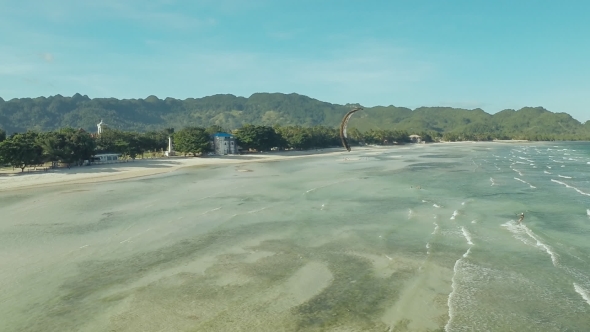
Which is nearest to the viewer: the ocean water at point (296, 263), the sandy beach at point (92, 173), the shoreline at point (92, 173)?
the ocean water at point (296, 263)

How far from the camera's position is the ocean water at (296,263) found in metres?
15.9

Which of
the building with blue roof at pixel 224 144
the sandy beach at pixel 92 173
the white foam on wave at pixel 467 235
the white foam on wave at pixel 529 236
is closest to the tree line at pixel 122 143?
the building with blue roof at pixel 224 144

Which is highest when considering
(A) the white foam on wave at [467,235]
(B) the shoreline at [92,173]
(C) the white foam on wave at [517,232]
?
(B) the shoreline at [92,173]

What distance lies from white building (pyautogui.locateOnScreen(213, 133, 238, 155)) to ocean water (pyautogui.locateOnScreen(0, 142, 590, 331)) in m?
65.6

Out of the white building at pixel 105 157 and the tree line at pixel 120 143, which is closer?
the tree line at pixel 120 143

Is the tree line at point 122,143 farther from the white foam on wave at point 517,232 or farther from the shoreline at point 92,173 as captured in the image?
the white foam on wave at point 517,232

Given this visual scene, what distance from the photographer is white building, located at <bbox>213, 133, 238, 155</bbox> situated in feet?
357

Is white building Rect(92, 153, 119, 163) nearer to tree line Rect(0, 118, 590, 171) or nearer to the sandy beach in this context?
tree line Rect(0, 118, 590, 171)

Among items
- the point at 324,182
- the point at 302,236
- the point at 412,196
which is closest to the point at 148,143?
the point at 324,182

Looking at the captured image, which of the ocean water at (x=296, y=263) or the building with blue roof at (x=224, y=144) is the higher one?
the building with blue roof at (x=224, y=144)

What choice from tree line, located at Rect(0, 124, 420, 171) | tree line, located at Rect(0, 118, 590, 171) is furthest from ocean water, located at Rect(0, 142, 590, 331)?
tree line, located at Rect(0, 124, 420, 171)

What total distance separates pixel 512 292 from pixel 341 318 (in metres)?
8.12

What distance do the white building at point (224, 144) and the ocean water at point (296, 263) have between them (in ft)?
215

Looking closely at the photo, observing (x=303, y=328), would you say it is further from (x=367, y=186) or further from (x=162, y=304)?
(x=367, y=186)
